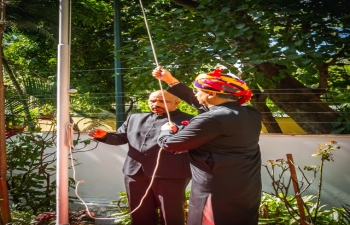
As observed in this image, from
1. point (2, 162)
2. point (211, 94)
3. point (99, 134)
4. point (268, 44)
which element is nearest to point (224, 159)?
point (211, 94)

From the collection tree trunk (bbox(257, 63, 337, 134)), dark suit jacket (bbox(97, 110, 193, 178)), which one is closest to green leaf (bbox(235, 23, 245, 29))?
tree trunk (bbox(257, 63, 337, 134))

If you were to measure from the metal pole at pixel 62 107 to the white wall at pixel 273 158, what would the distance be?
214 centimetres

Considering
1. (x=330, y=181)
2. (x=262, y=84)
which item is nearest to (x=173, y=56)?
(x=262, y=84)

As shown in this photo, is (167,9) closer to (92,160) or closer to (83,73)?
(83,73)

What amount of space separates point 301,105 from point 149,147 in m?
2.82

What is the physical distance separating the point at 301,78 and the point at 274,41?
535mm

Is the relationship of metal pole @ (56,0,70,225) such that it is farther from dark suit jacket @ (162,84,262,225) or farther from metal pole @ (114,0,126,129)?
metal pole @ (114,0,126,129)

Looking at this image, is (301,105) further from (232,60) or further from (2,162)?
(2,162)

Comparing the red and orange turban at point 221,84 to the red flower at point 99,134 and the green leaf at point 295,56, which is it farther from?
the green leaf at point 295,56

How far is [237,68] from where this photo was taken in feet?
15.5

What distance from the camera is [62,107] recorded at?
2561mm

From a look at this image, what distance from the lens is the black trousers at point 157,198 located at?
312cm

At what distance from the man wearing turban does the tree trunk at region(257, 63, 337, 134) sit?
2855 millimetres

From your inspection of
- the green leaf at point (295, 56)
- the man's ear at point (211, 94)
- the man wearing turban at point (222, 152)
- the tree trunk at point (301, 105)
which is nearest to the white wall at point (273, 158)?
the green leaf at point (295, 56)
